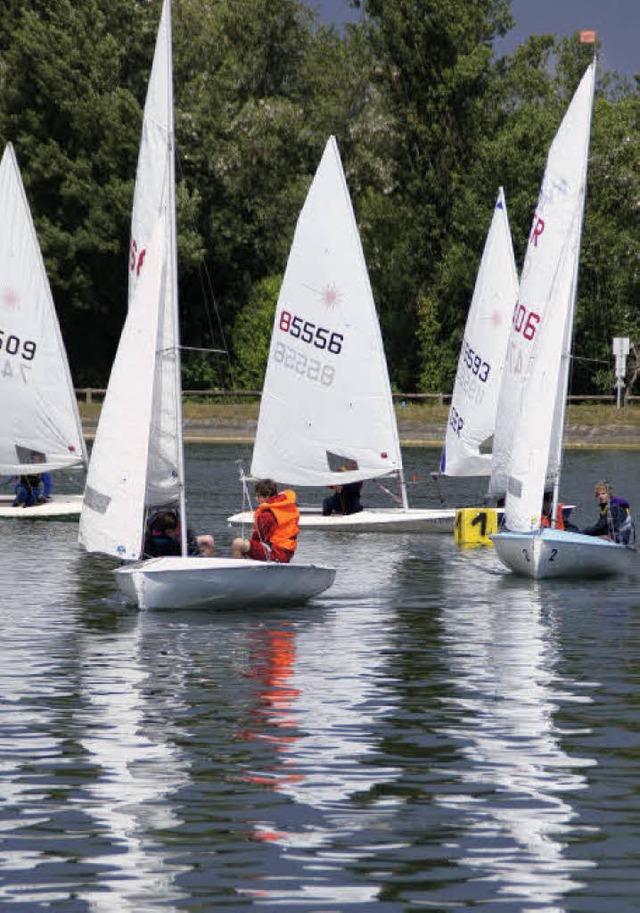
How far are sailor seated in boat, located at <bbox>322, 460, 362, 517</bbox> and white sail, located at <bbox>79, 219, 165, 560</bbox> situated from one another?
13.7m

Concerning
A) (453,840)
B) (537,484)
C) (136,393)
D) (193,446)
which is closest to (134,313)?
(136,393)

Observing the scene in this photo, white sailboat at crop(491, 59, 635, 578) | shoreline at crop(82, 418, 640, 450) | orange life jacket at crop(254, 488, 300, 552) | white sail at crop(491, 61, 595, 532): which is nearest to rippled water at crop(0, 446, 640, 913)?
orange life jacket at crop(254, 488, 300, 552)

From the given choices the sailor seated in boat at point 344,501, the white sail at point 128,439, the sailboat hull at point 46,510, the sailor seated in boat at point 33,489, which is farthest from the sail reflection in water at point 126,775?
the sailor seated in boat at point 33,489

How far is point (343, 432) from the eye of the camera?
3856 cm

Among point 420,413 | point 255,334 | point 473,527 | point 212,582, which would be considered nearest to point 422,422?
point 420,413

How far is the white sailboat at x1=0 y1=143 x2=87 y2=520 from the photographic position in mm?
41406

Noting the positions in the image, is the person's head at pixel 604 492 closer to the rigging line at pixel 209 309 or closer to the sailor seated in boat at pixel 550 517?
the sailor seated in boat at pixel 550 517

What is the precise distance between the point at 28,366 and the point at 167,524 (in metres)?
17.0

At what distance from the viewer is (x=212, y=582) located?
24.5 metres

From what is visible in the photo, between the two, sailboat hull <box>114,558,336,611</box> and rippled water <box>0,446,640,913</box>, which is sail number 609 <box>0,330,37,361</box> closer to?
rippled water <box>0,446,640,913</box>

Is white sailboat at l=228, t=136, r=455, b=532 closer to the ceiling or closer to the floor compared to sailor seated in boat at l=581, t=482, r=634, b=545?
closer to the ceiling

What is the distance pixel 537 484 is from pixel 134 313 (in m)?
7.49

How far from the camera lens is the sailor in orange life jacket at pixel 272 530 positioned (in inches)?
987

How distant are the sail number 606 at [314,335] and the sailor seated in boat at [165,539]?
1327 cm
